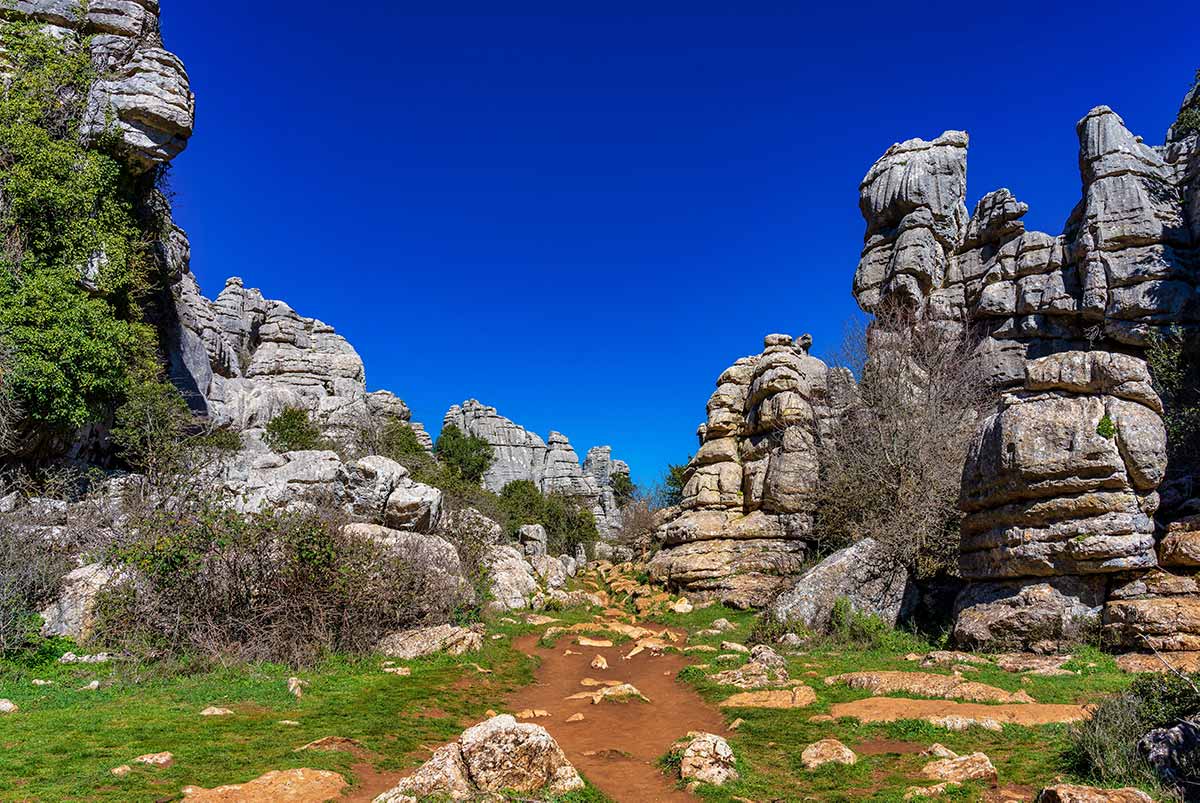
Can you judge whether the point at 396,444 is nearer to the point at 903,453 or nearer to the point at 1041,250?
the point at 903,453

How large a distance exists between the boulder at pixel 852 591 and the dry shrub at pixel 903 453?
20.6 inches

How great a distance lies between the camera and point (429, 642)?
1392 cm

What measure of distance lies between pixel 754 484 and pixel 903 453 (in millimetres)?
5612

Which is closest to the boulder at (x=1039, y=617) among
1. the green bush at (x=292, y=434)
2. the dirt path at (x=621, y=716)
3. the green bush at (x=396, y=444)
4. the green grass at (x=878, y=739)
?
the green grass at (x=878, y=739)

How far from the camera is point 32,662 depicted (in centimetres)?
1077

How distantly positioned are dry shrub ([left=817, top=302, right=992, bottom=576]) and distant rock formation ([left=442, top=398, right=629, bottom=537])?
4060cm

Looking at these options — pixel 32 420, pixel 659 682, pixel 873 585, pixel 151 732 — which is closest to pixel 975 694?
pixel 659 682

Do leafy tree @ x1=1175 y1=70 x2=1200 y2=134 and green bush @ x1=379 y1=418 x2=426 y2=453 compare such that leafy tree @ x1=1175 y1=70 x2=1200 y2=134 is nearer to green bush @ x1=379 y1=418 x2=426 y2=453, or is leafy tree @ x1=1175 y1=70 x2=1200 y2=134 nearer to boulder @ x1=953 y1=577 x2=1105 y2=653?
boulder @ x1=953 y1=577 x2=1105 y2=653

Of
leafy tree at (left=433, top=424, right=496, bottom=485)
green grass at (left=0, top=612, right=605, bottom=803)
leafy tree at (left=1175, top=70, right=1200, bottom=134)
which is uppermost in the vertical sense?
leafy tree at (left=1175, top=70, right=1200, bottom=134)

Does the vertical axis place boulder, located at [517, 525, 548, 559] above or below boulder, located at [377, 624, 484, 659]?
above

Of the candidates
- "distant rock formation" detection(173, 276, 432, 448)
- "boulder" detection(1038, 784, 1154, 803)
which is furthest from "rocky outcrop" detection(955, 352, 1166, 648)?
"distant rock formation" detection(173, 276, 432, 448)

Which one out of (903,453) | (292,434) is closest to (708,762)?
(903,453)

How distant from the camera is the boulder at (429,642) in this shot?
13547 mm

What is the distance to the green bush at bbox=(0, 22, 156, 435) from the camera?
54.6ft
